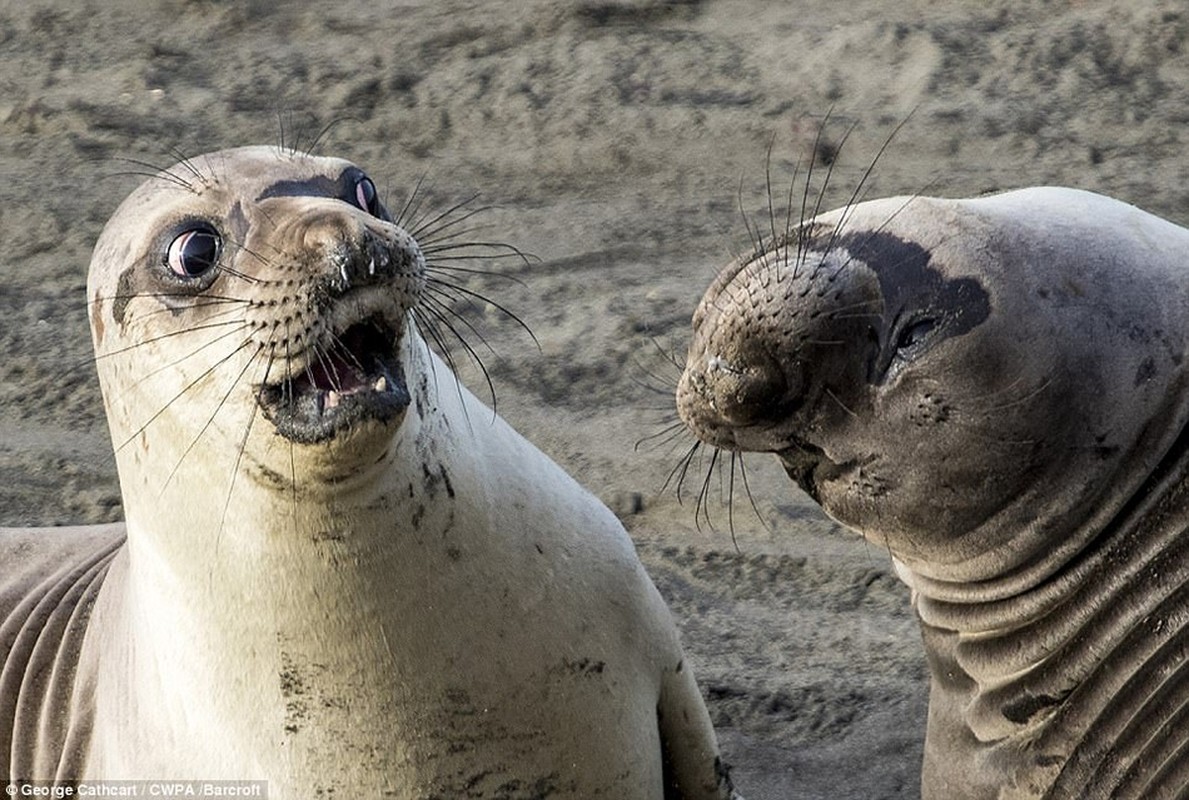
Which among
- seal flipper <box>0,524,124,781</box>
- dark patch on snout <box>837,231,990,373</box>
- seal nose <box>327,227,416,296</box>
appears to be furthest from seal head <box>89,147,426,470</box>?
seal flipper <box>0,524,124,781</box>

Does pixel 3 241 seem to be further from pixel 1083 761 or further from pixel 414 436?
pixel 1083 761

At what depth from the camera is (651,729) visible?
181 inches

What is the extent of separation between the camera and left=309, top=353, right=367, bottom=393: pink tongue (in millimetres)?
3908

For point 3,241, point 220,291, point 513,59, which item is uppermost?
point 220,291

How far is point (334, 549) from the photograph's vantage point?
418 centimetres

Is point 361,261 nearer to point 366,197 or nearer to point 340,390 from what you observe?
point 340,390

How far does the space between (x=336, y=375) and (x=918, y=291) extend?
41.0 inches

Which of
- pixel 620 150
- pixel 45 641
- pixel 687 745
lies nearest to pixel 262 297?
pixel 687 745

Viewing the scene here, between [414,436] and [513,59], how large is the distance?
170 inches

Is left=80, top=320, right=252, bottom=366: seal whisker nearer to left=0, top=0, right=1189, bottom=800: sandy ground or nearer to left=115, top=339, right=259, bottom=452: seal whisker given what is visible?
left=115, top=339, right=259, bottom=452: seal whisker

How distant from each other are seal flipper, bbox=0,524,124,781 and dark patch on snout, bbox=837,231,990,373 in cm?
195

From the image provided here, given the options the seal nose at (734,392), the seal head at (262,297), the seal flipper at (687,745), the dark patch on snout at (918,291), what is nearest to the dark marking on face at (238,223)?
the seal head at (262,297)

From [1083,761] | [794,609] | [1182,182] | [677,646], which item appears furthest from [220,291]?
[1182,182]

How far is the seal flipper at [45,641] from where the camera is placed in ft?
16.4
